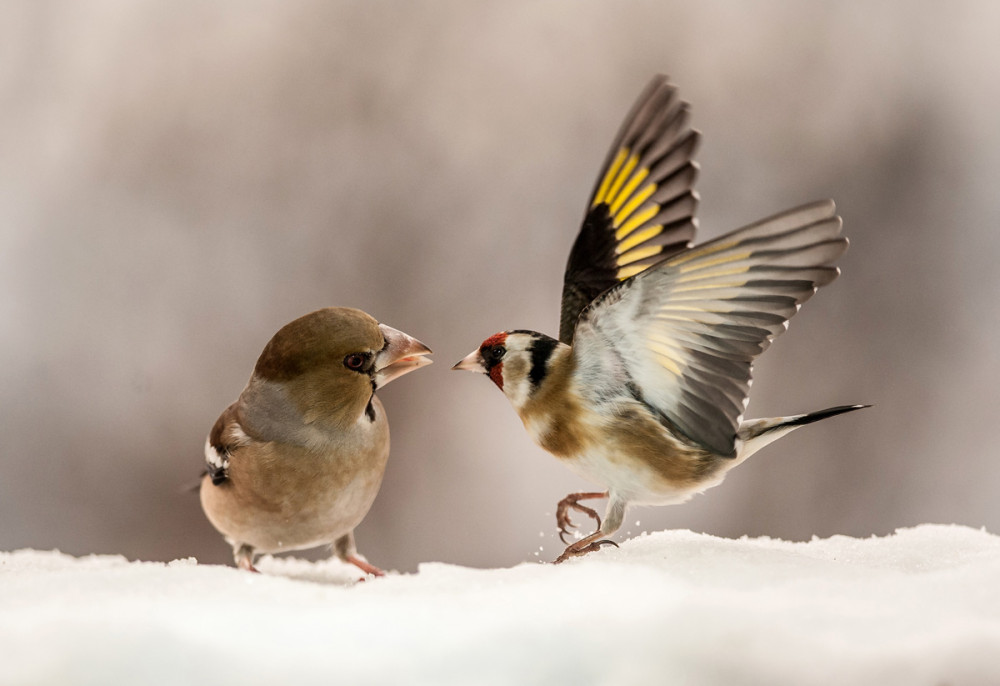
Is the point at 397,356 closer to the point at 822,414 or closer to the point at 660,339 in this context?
the point at 660,339

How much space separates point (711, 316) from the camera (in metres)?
1.00

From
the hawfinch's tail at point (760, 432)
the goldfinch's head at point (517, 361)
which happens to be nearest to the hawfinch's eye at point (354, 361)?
the goldfinch's head at point (517, 361)

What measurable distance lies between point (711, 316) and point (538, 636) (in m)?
0.41

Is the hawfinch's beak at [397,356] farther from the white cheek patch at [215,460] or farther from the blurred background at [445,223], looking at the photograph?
the blurred background at [445,223]

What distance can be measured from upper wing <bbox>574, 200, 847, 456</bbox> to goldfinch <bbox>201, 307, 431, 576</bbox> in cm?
28

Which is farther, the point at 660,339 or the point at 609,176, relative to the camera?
the point at 609,176

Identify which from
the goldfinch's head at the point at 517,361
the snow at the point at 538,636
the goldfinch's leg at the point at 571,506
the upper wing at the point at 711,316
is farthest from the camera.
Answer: the goldfinch's leg at the point at 571,506

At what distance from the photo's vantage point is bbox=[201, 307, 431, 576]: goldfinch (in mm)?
1172

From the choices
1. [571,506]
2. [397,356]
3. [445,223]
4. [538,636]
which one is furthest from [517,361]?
[445,223]

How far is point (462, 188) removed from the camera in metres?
2.15

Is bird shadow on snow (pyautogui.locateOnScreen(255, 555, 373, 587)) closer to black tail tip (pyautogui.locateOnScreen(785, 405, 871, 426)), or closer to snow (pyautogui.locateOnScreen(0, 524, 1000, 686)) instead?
snow (pyautogui.locateOnScreen(0, 524, 1000, 686))

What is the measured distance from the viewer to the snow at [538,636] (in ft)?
2.50

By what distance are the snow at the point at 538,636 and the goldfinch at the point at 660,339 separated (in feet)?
0.69

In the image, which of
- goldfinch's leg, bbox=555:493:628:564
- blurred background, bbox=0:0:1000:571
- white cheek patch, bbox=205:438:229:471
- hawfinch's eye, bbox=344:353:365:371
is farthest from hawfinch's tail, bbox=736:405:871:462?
blurred background, bbox=0:0:1000:571
